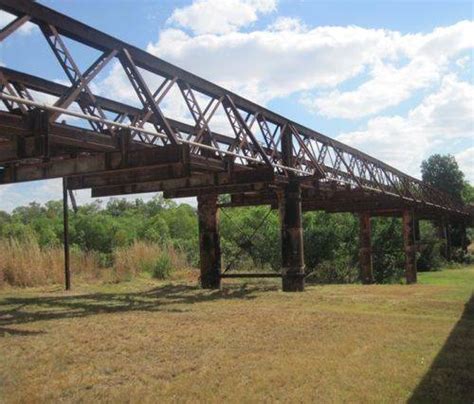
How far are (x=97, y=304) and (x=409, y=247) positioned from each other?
1799 cm

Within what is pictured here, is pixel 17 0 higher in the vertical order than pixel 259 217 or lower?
higher

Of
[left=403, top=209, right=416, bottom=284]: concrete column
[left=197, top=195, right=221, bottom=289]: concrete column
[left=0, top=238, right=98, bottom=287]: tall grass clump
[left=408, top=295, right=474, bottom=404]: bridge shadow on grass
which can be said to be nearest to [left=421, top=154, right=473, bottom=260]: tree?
[left=403, top=209, right=416, bottom=284]: concrete column

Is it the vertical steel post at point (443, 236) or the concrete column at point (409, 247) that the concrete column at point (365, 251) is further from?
the vertical steel post at point (443, 236)

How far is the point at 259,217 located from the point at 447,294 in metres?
21.5

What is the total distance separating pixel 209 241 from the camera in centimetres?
2017

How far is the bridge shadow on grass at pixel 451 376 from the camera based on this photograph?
5.32 meters

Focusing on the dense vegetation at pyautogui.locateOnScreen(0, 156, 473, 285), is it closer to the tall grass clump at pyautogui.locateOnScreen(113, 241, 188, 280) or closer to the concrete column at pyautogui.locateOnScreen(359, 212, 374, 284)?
the tall grass clump at pyautogui.locateOnScreen(113, 241, 188, 280)

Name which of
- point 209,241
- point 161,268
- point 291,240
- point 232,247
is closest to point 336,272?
point 232,247

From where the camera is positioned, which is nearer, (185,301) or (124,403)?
(124,403)

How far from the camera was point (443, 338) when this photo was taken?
324 inches

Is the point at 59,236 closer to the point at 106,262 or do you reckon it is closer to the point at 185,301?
the point at 106,262

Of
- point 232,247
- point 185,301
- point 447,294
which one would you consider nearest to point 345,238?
point 232,247

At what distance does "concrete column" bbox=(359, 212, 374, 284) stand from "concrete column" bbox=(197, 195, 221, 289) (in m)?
9.88

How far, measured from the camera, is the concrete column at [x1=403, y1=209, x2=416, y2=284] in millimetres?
26500
